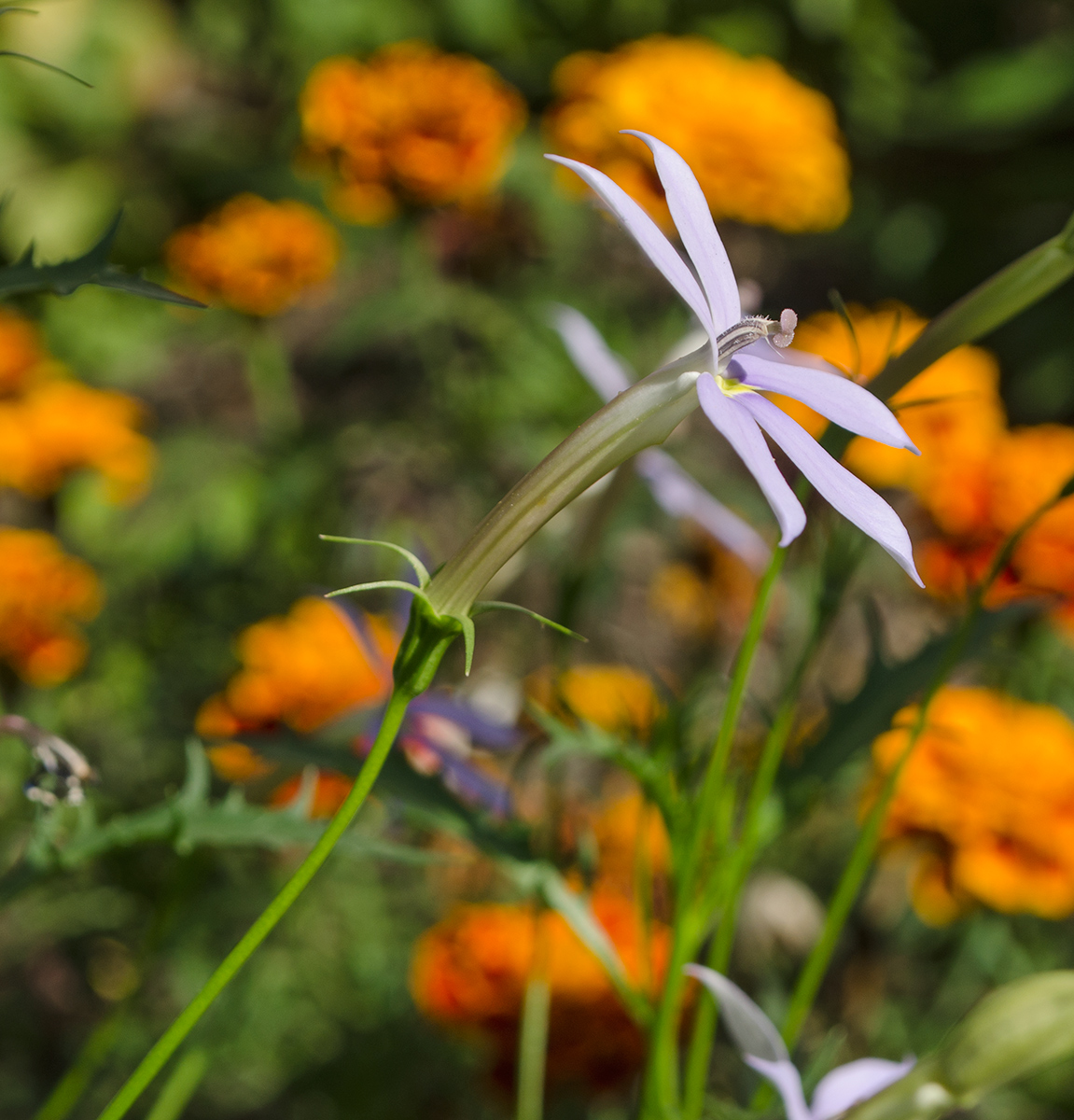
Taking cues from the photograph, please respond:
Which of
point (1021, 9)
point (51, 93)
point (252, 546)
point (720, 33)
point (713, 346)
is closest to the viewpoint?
point (713, 346)

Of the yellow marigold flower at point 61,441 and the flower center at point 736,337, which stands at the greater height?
the flower center at point 736,337

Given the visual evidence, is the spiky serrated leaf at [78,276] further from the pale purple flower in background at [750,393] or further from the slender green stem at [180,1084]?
the slender green stem at [180,1084]

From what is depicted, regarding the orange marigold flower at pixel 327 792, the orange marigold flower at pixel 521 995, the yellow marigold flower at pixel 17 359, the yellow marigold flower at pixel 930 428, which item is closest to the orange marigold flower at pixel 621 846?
the orange marigold flower at pixel 521 995

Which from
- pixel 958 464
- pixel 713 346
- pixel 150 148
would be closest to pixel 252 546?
pixel 958 464

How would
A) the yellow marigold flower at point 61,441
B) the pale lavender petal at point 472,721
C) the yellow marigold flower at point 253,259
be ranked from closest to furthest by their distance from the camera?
the pale lavender petal at point 472,721 < the yellow marigold flower at point 61,441 < the yellow marigold flower at point 253,259

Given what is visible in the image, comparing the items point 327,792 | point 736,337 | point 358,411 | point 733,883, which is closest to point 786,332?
point 736,337

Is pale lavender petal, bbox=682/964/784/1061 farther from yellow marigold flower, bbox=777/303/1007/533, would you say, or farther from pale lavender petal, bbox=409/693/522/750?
yellow marigold flower, bbox=777/303/1007/533

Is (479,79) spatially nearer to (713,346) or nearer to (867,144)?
(713,346)
